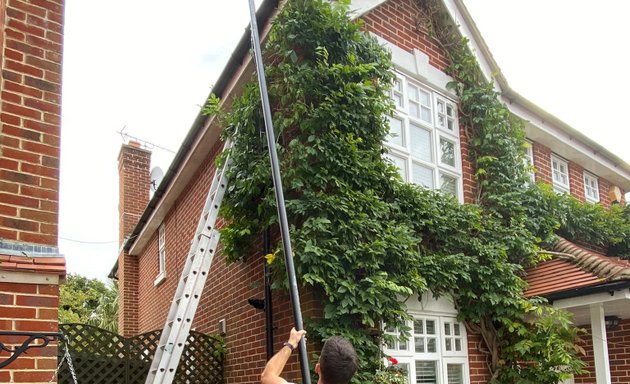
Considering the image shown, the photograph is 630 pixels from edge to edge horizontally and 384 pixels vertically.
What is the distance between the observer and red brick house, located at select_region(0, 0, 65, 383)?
3191mm

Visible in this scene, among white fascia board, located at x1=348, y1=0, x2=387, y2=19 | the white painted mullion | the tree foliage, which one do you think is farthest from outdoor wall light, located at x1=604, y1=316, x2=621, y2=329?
the tree foliage

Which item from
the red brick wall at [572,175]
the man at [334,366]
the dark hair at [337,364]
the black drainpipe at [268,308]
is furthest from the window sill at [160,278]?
the dark hair at [337,364]

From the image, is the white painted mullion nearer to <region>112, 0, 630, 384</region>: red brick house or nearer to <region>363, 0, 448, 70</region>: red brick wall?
<region>112, 0, 630, 384</region>: red brick house

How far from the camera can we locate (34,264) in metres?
3.22

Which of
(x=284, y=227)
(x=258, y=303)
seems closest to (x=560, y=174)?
(x=258, y=303)

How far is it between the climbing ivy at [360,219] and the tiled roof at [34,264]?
2.57 meters

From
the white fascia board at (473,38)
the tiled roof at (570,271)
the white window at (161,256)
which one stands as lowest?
the tiled roof at (570,271)

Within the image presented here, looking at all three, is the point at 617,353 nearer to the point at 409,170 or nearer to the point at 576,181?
the point at 576,181

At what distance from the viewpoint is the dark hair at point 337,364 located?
287 cm

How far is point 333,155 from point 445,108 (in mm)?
3236

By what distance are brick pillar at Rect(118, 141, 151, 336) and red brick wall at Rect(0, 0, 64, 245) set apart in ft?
40.8

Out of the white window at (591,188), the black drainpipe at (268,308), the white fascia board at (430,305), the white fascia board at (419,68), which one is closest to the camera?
the black drainpipe at (268,308)

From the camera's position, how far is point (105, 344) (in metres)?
7.07

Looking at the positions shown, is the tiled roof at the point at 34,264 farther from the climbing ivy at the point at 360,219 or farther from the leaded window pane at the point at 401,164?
the leaded window pane at the point at 401,164
